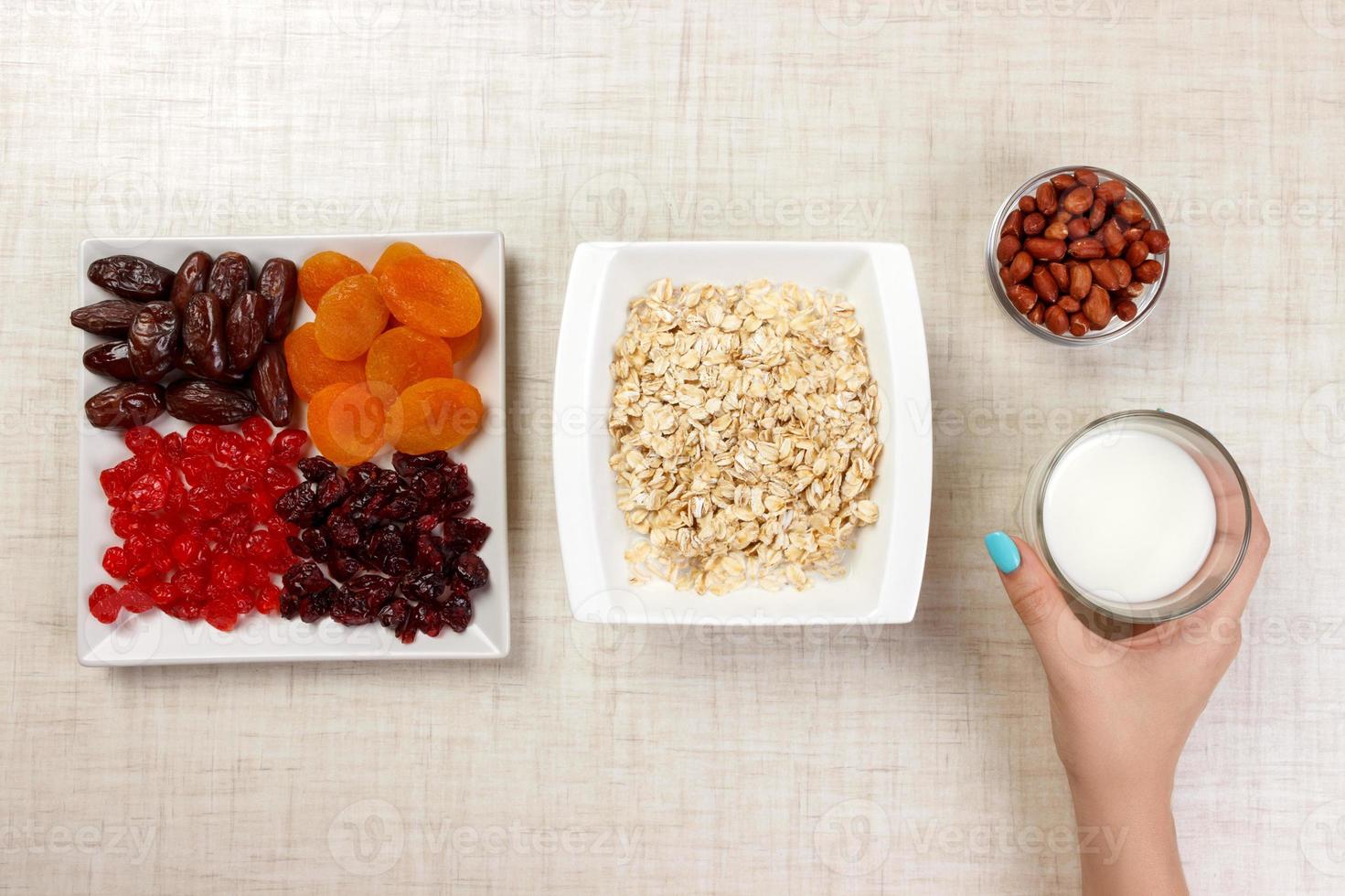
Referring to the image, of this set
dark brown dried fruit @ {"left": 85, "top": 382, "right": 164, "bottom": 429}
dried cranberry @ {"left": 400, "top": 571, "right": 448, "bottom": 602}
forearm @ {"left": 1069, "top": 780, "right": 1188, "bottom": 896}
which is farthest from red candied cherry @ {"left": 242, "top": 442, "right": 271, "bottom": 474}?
forearm @ {"left": 1069, "top": 780, "right": 1188, "bottom": 896}

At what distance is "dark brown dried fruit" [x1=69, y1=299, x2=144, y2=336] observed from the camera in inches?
36.4

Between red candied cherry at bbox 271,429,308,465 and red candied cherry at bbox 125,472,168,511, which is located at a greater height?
red candied cherry at bbox 271,429,308,465

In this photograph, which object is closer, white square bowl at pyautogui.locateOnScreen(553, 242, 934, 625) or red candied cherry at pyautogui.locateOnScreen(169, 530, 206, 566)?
white square bowl at pyautogui.locateOnScreen(553, 242, 934, 625)

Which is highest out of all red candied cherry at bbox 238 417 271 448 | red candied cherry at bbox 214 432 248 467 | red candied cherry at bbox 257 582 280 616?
red candied cherry at bbox 238 417 271 448

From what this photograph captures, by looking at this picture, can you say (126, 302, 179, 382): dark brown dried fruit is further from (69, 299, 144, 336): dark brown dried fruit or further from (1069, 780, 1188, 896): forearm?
(1069, 780, 1188, 896): forearm

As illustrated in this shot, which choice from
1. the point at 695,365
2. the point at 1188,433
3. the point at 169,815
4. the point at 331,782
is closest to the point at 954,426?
the point at 1188,433

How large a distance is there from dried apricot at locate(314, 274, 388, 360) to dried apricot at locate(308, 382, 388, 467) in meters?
0.04

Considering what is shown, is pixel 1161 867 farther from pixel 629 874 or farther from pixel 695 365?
pixel 695 365

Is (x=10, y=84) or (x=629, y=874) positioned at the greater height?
(x=10, y=84)

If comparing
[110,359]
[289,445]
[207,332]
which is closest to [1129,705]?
[289,445]

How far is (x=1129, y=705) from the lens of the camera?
87 cm

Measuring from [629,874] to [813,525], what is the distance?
0.49 meters

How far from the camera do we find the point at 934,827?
0.98 m

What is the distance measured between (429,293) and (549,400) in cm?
19
